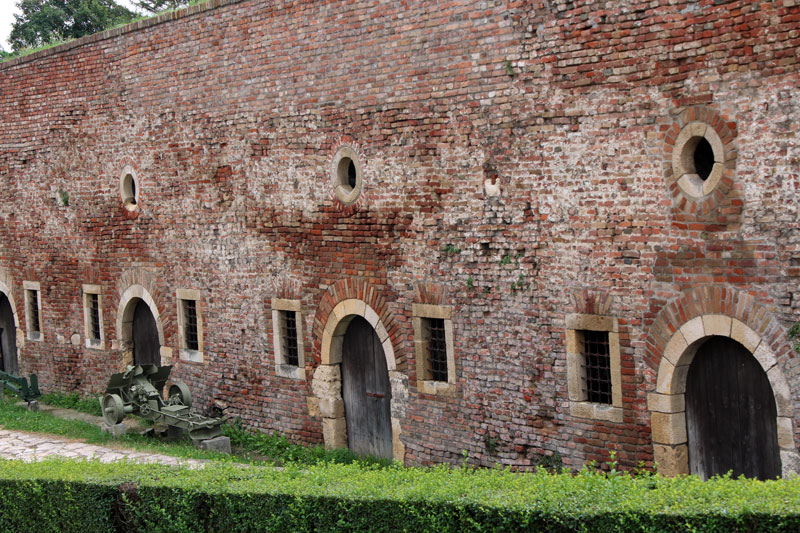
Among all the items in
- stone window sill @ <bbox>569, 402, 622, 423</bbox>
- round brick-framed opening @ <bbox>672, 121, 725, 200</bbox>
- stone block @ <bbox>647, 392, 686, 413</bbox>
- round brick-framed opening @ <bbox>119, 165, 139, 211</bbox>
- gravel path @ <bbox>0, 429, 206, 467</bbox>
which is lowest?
gravel path @ <bbox>0, 429, 206, 467</bbox>

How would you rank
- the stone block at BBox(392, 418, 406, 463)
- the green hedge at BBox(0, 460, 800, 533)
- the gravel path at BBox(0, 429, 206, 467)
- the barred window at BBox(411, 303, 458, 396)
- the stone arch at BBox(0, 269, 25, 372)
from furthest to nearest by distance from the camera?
1. the stone arch at BBox(0, 269, 25, 372)
2. the gravel path at BBox(0, 429, 206, 467)
3. the stone block at BBox(392, 418, 406, 463)
4. the barred window at BBox(411, 303, 458, 396)
5. the green hedge at BBox(0, 460, 800, 533)

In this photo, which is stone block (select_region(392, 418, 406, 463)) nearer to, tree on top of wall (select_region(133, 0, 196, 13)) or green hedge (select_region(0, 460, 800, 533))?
green hedge (select_region(0, 460, 800, 533))

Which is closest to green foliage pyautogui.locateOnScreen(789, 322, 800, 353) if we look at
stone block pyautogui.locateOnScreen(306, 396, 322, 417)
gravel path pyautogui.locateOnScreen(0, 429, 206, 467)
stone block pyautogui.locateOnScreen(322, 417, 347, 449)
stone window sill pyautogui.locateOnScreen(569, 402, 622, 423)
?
stone window sill pyautogui.locateOnScreen(569, 402, 622, 423)

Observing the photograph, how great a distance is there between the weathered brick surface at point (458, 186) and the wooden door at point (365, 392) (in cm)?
58

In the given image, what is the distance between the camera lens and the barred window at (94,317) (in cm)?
1964

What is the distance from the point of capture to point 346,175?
14156 millimetres

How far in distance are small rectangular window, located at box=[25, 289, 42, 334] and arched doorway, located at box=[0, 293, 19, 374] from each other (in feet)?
3.29

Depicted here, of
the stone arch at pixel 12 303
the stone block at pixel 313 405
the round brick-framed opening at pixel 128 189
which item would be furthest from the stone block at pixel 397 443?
the stone arch at pixel 12 303

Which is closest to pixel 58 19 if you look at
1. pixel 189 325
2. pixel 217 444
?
pixel 189 325

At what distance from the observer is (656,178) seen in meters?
10.4

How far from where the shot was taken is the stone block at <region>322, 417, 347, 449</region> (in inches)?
572

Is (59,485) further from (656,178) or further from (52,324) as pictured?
(52,324)

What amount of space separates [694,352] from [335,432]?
604cm

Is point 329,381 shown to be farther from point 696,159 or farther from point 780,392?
point 780,392
